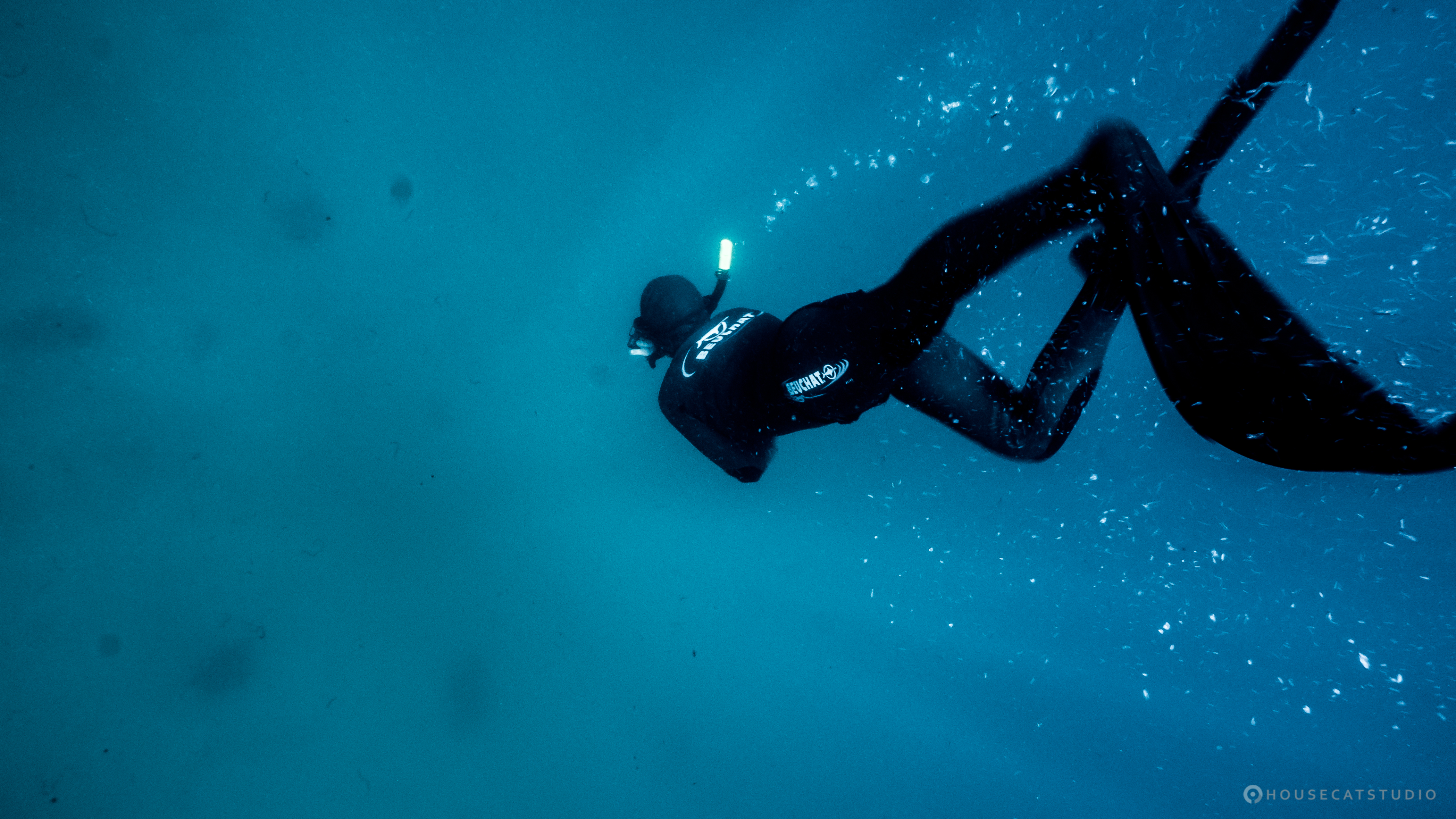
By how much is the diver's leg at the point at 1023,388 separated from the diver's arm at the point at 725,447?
1.18ft

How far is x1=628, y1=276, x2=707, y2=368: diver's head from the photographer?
4.09ft

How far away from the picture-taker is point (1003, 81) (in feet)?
4.57

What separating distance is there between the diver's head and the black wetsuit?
0.04 m

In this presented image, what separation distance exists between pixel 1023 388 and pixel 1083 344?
15 centimetres

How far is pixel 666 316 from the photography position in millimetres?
1242

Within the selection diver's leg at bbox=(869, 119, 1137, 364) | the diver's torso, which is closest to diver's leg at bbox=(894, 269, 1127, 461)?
diver's leg at bbox=(869, 119, 1137, 364)

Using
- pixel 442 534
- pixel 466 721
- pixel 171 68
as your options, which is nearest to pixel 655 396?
Result: pixel 442 534

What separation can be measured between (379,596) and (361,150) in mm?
1307

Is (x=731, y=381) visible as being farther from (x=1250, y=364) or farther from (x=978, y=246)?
(x=1250, y=364)

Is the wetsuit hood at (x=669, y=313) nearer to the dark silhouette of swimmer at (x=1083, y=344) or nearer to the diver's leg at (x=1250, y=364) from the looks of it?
the dark silhouette of swimmer at (x=1083, y=344)

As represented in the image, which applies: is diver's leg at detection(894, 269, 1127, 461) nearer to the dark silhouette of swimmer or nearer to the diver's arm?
the dark silhouette of swimmer

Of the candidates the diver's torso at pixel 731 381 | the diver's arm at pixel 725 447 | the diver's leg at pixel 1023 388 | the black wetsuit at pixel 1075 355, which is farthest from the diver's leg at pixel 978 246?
the diver's arm at pixel 725 447

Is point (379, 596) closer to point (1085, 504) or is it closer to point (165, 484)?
point (165, 484)

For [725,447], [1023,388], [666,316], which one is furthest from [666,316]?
[1023,388]
